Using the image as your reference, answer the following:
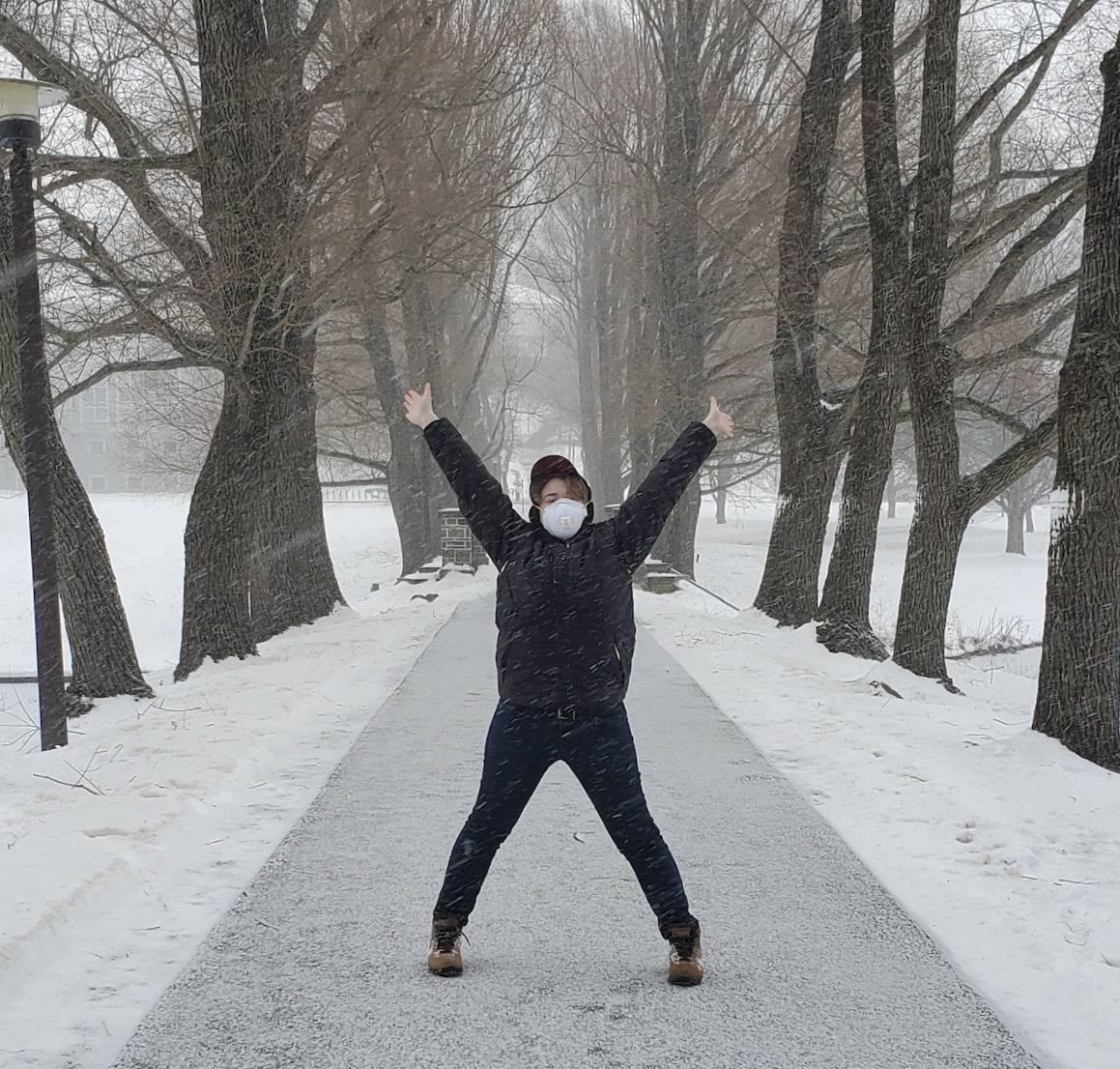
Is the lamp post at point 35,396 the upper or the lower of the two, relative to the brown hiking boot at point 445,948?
upper

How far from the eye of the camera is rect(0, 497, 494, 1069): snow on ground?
3.86m

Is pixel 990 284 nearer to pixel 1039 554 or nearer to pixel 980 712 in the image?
pixel 980 712

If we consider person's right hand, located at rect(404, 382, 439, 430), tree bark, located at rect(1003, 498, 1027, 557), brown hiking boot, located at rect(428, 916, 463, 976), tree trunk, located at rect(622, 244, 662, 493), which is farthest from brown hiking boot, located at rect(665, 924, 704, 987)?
tree bark, located at rect(1003, 498, 1027, 557)

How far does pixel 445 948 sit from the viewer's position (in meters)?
4.00

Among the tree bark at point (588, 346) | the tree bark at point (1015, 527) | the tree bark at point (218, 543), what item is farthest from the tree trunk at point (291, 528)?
the tree bark at point (1015, 527)

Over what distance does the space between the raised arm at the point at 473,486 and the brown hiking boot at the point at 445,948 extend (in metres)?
1.27

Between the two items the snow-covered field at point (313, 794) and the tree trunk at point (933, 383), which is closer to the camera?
the snow-covered field at point (313, 794)

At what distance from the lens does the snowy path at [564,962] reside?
3.49 metres

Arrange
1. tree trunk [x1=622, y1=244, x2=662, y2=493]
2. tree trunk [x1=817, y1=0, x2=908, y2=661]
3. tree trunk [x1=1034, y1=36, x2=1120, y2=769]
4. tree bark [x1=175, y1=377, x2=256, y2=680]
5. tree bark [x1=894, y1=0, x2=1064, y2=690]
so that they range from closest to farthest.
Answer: tree trunk [x1=1034, y1=36, x2=1120, y2=769] → tree bark [x1=894, y1=0, x2=1064, y2=690] → tree trunk [x1=817, y1=0, x2=908, y2=661] → tree bark [x1=175, y1=377, x2=256, y2=680] → tree trunk [x1=622, y1=244, x2=662, y2=493]

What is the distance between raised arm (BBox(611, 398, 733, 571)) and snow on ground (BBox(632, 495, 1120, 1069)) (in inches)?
73.0

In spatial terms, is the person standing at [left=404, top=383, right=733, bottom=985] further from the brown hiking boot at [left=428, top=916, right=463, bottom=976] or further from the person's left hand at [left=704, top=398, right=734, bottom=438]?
the person's left hand at [left=704, top=398, right=734, bottom=438]

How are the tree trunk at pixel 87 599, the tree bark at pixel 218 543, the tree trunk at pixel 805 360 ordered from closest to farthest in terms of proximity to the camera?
the tree trunk at pixel 87 599 < the tree bark at pixel 218 543 < the tree trunk at pixel 805 360

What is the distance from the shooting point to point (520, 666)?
12.7 ft

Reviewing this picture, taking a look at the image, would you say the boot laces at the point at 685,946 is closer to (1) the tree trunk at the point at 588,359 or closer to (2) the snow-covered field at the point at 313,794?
(2) the snow-covered field at the point at 313,794
